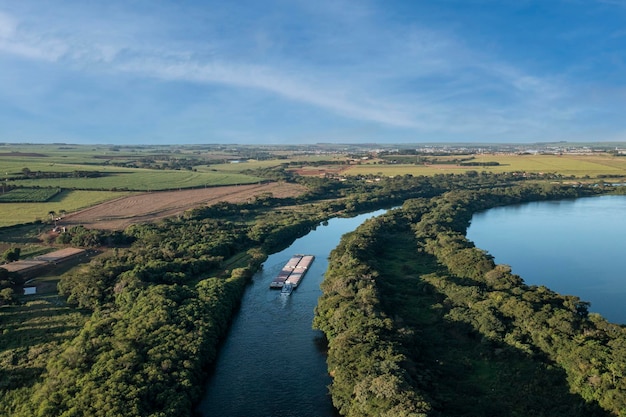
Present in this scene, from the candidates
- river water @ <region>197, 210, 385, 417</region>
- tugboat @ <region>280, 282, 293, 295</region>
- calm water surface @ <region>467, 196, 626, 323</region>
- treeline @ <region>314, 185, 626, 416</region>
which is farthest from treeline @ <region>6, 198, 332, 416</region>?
calm water surface @ <region>467, 196, 626, 323</region>

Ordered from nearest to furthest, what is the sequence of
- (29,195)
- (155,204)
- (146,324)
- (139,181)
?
(146,324) < (29,195) < (155,204) < (139,181)

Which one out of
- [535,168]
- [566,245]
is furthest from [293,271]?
[535,168]

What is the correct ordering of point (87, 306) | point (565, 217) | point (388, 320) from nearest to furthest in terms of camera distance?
point (388, 320) → point (87, 306) → point (565, 217)

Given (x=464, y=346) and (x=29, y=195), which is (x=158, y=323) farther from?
(x=29, y=195)

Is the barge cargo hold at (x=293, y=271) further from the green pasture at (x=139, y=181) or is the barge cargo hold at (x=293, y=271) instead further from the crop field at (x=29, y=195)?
the green pasture at (x=139, y=181)

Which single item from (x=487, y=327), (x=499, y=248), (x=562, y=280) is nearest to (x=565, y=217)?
(x=499, y=248)

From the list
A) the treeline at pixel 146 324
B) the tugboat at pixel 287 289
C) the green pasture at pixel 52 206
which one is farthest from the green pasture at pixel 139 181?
the tugboat at pixel 287 289

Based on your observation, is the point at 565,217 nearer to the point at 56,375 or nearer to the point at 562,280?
the point at 562,280
